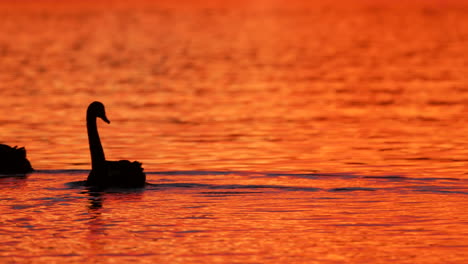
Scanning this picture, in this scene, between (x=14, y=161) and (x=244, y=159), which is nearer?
(x=14, y=161)

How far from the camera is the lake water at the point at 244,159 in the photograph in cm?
1268

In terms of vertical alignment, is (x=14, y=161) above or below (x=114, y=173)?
above

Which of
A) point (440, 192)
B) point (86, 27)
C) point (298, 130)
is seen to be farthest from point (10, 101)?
point (86, 27)

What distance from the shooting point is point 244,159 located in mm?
19500

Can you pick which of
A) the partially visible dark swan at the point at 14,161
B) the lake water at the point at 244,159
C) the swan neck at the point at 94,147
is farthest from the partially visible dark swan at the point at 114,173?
the partially visible dark swan at the point at 14,161

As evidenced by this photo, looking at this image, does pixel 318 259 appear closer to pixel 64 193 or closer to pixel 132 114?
pixel 64 193

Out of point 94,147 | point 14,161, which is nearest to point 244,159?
point 94,147

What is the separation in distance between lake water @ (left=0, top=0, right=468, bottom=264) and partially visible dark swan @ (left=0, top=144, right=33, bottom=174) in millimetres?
218

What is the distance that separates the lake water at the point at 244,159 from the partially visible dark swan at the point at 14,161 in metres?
0.22

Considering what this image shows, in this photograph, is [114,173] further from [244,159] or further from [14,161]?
[244,159]

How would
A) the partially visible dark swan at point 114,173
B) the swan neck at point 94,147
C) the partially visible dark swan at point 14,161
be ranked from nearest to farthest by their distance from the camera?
the partially visible dark swan at point 114,173, the swan neck at point 94,147, the partially visible dark swan at point 14,161

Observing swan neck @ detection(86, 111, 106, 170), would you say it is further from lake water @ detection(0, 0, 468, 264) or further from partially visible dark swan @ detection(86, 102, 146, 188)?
lake water @ detection(0, 0, 468, 264)

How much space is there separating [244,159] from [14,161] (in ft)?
13.1

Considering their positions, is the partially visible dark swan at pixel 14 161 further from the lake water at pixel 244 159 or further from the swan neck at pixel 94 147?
the swan neck at pixel 94 147
